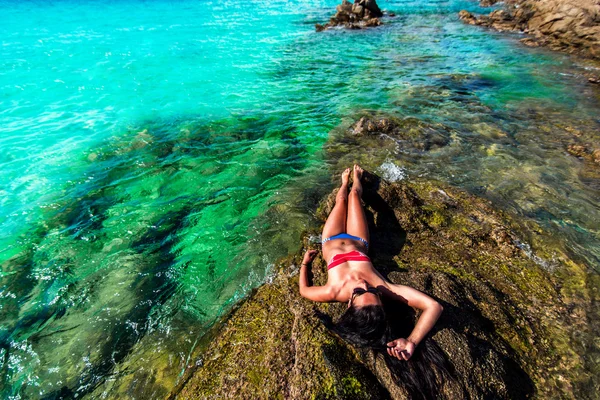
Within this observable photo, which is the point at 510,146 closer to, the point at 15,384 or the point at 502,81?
the point at 502,81

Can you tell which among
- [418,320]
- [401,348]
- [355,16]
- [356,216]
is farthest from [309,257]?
[355,16]

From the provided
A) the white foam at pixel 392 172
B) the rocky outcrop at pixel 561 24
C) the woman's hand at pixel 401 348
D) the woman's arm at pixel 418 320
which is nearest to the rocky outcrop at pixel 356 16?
the rocky outcrop at pixel 561 24

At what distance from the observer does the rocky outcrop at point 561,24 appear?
19.7 metres

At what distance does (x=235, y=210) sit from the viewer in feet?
26.9

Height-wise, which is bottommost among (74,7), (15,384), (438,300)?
(15,384)

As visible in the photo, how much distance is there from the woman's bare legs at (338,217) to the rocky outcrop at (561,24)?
22.7 metres

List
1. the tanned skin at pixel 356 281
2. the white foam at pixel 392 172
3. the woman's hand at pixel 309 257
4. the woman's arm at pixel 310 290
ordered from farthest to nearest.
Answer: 1. the white foam at pixel 392 172
2. the woman's hand at pixel 309 257
3. the woman's arm at pixel 310 290
4. the tanned skin at pixel 356 281

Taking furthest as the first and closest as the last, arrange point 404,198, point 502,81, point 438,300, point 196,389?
point 502,81
point 404,198
point 438,300
point 196,389

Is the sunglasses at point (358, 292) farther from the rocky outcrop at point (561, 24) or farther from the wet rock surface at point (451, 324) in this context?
the rocky outcrop at point (561, 24)

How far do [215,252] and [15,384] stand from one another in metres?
3.80

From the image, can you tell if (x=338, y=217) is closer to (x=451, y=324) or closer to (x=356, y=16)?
(x=451, y=324)

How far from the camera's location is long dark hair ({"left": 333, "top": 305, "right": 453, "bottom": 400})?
3.63m

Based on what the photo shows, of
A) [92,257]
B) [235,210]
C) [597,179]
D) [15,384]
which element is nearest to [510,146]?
[597,179]

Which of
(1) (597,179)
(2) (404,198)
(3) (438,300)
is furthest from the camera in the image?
(1) (597,179)
